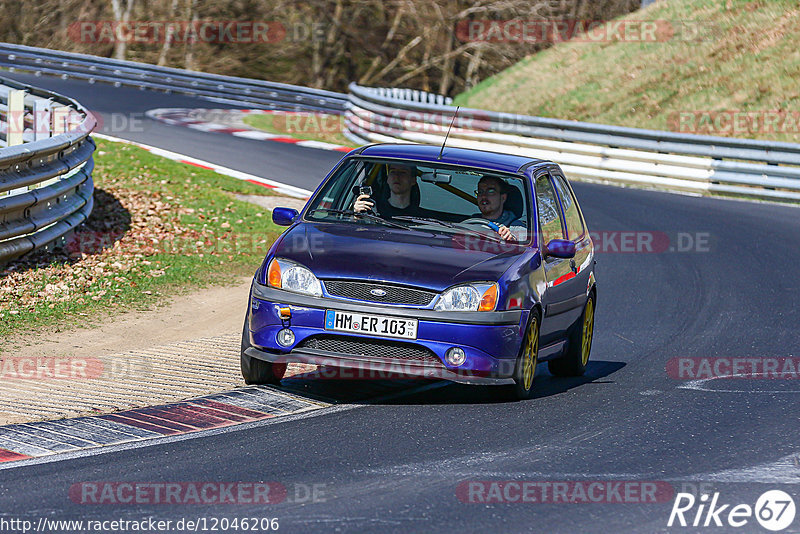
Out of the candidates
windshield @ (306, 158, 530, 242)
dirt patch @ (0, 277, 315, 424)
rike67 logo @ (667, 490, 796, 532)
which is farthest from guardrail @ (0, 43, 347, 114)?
rike67 logo @ (667, 490, 796, 532)

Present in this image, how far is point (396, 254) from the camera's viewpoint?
7.61 metres

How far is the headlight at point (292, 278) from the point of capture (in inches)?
295

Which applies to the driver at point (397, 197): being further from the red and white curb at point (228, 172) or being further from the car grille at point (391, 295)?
the red and white curb at point (228, 172)

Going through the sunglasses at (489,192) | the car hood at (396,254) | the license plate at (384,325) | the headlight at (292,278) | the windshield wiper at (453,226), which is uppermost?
the sunglasses at (489,192)

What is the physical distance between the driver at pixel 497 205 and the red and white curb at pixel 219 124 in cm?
1703

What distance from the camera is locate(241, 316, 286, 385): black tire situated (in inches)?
313

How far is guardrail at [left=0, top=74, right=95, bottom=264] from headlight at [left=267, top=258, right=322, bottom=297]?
4.25 m

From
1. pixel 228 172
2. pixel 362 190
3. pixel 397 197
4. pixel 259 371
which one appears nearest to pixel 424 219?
pixel 397 197

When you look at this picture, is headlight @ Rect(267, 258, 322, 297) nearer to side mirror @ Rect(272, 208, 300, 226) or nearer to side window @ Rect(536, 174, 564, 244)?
side mirror @ Rect(272, 208, 300, 226)

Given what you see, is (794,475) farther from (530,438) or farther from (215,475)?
(215,475)

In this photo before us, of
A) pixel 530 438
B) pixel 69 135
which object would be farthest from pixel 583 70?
pixel 530 438

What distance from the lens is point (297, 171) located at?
70.4 feet

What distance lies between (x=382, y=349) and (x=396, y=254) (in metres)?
0.63

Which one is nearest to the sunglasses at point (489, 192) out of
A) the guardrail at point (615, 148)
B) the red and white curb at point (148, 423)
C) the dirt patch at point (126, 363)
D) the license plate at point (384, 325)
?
the license plate at point (384, 325)
